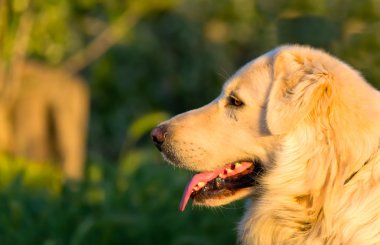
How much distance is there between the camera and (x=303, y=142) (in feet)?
13.1

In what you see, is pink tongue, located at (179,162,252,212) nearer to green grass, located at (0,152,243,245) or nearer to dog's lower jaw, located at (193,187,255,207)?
dog's lower jaw, located at (193,187,255,207)

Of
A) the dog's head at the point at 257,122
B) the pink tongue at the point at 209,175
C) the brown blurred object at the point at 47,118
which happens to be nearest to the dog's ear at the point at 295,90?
the dog's head at the point at 257,122

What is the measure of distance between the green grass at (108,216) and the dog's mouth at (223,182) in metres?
1.63

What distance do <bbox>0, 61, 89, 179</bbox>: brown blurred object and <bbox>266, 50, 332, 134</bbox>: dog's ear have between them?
22.6 ft

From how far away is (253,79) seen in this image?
4250 millimetres

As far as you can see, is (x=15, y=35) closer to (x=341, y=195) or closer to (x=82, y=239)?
(x=82, y=239)

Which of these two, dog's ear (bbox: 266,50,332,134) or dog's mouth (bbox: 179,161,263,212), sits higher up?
dog's ear (bbox: 266,50,332,134)

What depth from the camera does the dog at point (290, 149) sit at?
12.7 ft

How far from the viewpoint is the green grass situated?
636cm

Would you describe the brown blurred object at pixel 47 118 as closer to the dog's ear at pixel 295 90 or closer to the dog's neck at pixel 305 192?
the dog's neck at pixel 305 192

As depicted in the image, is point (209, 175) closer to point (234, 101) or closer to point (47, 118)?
point (234, 101)

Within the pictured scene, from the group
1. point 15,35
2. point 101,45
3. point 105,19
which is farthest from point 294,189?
point 105,19

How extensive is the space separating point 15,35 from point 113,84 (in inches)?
370

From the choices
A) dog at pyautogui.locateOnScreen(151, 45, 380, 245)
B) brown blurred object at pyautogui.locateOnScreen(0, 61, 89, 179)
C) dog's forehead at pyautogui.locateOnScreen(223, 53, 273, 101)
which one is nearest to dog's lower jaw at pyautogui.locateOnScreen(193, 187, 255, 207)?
dog at pyautogui.locateOnScreen(151, 45, 380, 245)
